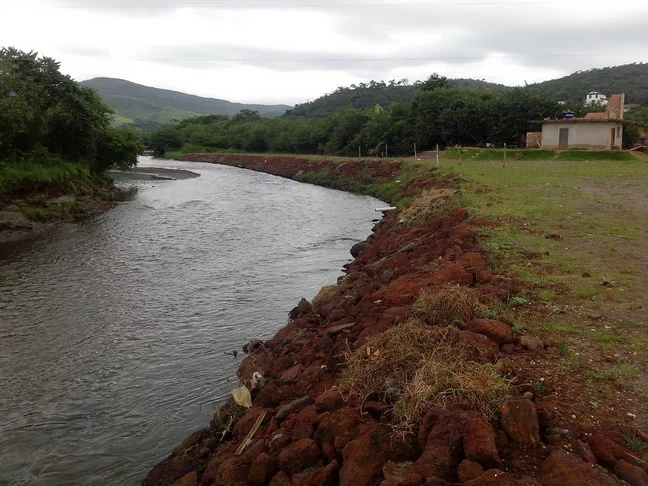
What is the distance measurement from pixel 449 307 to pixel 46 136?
99.0 feet

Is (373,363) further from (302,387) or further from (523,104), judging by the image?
(523,104)

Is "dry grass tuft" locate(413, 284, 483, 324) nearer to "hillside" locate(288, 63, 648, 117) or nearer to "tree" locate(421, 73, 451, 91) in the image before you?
"hillside" locate(288, 63, 648, 117)

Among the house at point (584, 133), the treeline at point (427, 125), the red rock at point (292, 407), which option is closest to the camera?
the red rock at point (292, 407)

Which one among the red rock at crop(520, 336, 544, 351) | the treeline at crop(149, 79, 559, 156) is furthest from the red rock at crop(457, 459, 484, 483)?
the treeline at crop(149, 79, 559, 156)

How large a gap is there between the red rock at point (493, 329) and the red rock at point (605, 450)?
1.87 meters

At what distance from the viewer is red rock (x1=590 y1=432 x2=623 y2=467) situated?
4.10 metres

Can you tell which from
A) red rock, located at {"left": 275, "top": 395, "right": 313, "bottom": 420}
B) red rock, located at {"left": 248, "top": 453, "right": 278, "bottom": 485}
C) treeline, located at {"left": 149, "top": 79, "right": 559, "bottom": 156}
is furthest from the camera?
treeline, located at {"left": 149, "top": 79, "right": 559, "bottom": 156}

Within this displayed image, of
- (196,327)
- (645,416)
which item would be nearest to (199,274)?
(196,327)

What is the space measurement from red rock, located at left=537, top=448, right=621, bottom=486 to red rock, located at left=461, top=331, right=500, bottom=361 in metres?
1.71

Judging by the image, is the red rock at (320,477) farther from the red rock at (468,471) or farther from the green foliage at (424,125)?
the green foliage at (424,125)

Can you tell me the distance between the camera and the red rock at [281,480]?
16.2 ft

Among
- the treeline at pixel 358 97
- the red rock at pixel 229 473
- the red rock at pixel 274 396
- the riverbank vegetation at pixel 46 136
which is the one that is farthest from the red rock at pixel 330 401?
the treeline at pixel 358 97

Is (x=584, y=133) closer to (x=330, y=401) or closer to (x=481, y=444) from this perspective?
(x=330, y=401)

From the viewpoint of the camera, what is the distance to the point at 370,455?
4.69 metres
